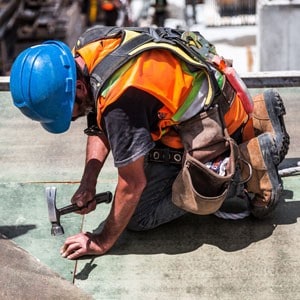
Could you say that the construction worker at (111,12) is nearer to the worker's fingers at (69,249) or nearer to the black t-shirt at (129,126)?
the worker's fingers at (69,249)

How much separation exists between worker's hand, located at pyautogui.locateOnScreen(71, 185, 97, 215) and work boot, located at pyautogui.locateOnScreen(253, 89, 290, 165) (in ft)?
3.42

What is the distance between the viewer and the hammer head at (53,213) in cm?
383

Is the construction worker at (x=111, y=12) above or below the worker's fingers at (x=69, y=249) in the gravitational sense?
below

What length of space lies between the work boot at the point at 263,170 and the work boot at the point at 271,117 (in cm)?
9

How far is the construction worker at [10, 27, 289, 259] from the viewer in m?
3.49

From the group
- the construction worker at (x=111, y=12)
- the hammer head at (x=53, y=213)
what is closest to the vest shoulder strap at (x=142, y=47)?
the hammer head at (x=53, y=213)

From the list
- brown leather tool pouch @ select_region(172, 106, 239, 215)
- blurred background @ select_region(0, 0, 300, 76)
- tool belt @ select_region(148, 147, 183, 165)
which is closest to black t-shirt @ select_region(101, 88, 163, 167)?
brown leather tool pouch @ select_region(172, 106, 239, 215)

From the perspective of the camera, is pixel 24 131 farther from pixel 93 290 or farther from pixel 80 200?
pixel 93 290

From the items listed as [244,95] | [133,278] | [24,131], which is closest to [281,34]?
[24,131]

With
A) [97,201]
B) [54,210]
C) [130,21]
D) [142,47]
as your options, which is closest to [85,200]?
[97,201]

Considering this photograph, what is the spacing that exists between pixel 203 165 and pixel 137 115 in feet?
1.72

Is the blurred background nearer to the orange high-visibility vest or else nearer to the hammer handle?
the hammer handle

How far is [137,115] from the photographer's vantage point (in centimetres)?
347

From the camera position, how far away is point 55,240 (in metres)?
4.07
